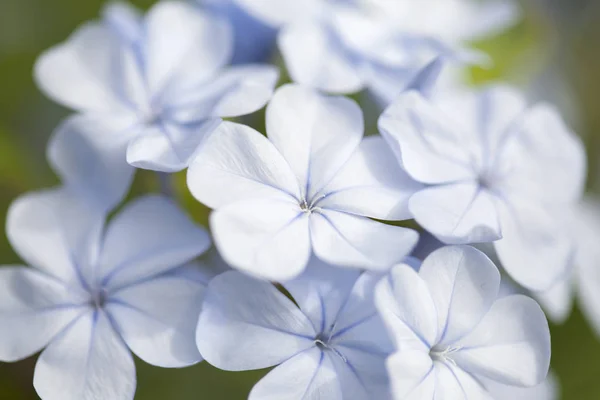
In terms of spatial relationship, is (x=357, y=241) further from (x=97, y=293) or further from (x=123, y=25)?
(x=123, y=25)

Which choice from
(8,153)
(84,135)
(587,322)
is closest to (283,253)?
(84,135)

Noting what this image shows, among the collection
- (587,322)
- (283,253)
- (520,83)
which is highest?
(283,253)

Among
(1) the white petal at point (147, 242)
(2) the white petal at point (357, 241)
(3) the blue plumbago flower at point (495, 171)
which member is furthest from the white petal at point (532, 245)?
(1) the white petal at point (147, 242)

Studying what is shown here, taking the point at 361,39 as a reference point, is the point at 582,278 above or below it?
below

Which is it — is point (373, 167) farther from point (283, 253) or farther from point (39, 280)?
point (39, 280)

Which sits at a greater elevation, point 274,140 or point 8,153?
point 274,140

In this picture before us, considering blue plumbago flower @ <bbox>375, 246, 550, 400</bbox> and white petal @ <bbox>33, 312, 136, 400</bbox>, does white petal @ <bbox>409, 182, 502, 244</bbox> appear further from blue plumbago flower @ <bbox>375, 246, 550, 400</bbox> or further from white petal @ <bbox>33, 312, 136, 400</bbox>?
white petal @ <bbox>33, 312, 136, 400</bbox>

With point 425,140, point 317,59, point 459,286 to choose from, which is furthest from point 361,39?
point 459,286
